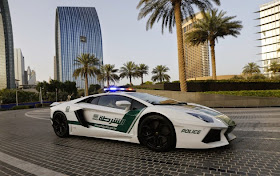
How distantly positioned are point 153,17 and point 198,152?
57.3 ft

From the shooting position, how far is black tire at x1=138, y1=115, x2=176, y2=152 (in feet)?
12.4

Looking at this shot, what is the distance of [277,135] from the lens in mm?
4910

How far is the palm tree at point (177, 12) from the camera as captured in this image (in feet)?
56.8

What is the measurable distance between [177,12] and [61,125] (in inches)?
579

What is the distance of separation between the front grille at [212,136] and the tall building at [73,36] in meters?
154

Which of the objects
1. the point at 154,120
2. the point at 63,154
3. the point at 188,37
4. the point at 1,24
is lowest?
the point at 63,154

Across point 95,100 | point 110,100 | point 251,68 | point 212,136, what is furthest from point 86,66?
point 251,68

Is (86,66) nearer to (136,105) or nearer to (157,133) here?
(136,105)

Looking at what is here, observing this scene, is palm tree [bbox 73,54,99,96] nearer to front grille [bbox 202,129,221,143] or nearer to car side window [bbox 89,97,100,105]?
car side window [bbox 89,97,100,105]

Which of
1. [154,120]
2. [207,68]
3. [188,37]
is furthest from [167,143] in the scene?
[207,68]

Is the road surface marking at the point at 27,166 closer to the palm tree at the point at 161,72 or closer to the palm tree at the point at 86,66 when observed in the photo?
the palm tree at the point at 86,66

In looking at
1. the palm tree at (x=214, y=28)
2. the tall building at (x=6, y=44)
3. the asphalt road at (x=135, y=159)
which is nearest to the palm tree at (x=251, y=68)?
the palm tree at (x=214, y=28)

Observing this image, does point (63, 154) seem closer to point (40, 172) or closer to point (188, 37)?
point (40, 172)

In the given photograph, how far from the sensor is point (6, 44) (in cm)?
14938
